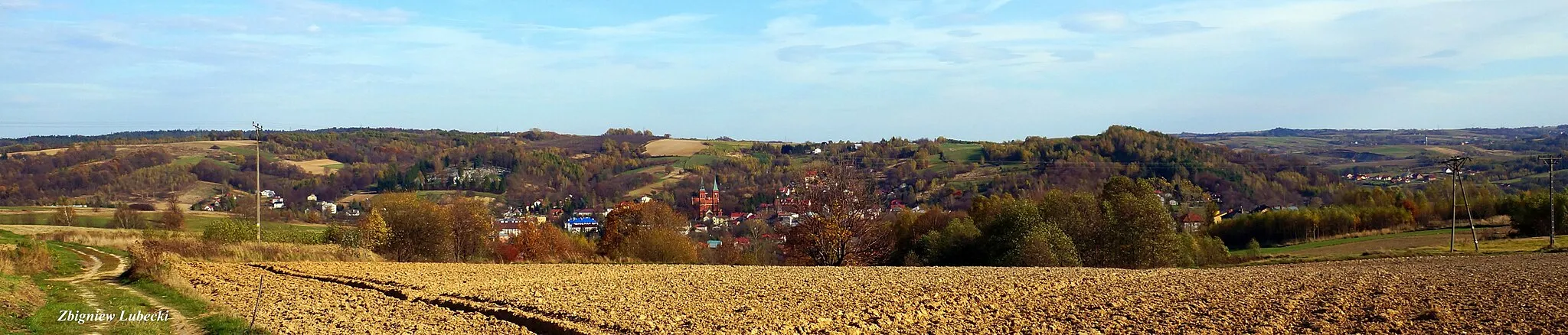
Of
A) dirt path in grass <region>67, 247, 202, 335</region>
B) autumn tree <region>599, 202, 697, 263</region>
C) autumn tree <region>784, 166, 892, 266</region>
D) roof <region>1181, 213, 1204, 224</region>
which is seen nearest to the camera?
dirt path in grass <region>67, 247, 202, 335</region>

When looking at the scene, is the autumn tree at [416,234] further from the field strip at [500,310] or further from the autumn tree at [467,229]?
the field strip at [500,310]

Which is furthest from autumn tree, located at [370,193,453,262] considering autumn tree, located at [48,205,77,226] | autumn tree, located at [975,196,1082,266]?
autumn tree, located at [48,205,77,226]

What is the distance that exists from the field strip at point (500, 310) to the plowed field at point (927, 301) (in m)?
0.04

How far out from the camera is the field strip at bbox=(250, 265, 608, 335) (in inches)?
579

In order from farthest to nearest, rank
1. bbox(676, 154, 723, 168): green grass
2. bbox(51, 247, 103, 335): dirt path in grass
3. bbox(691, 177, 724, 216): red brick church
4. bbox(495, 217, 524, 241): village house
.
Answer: bbox(676, 154, 723, 168): green grass → bbox(691, 177, 724, 216): red brick church → bbox(495, 217, 524, 241): village house → bbox(51, 247, 103, 335): dirt path in grass

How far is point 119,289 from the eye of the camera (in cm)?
2308

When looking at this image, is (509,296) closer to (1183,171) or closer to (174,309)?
(174,309)

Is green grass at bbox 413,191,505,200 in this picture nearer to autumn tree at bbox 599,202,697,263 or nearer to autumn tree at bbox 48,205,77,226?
autumn tree at bbox 48,205,77,226

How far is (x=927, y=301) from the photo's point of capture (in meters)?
17.3

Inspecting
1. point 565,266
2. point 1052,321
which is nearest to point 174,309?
point 565,266

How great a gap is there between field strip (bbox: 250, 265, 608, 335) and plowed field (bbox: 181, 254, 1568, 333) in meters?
0.04

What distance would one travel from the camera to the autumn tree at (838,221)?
34.7m

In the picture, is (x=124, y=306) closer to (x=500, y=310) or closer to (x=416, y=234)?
(x=500, y=310)

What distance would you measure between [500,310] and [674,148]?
154983mm
